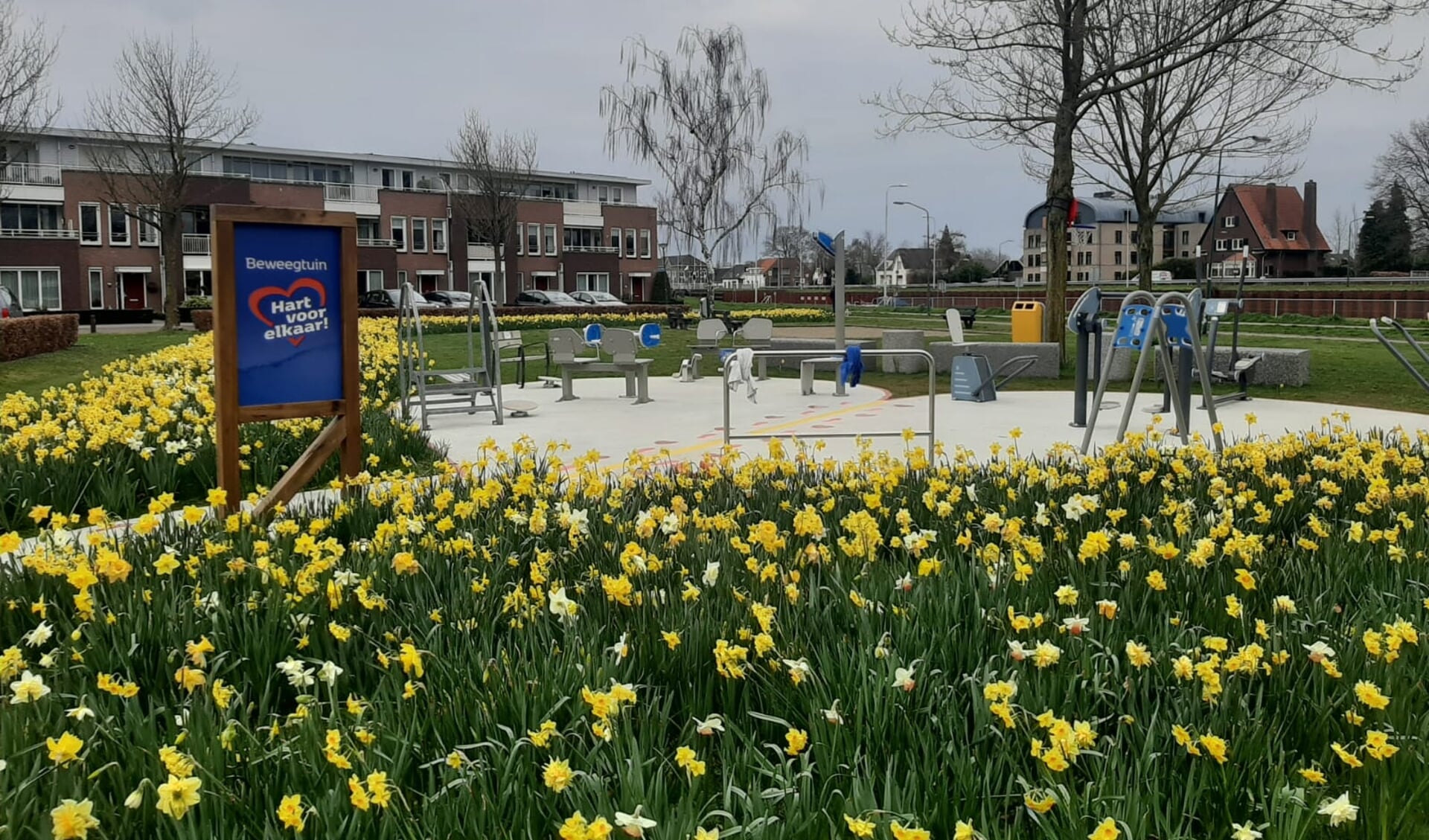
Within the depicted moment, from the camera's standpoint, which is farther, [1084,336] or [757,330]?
[757,330]

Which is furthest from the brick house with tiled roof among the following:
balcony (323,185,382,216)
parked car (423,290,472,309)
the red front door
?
the red front door

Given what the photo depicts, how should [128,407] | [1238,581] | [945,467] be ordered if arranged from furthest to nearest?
1. [128,407]
2. [945,467]
3. [1238,581]

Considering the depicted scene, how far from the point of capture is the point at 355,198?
6838 centimetres

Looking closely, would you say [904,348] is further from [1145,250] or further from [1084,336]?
[1145,250]

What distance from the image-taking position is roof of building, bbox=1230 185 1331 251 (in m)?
93.2

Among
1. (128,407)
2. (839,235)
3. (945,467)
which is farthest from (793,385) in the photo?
(945,467)

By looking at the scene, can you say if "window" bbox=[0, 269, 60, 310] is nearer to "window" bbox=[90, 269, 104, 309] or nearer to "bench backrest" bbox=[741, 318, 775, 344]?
"window" bbox=[90, 269, 104, 309]

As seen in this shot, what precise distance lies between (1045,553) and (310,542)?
9.10 ft

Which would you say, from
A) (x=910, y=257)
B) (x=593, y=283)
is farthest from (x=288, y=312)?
(x=910, y=257)

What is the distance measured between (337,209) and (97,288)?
41.6 feet

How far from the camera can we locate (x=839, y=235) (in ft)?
52.2

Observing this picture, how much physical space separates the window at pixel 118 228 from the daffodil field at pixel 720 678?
198 ft

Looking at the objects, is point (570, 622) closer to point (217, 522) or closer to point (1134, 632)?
A: point (1134, 632)

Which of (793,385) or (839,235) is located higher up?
(839,235)
